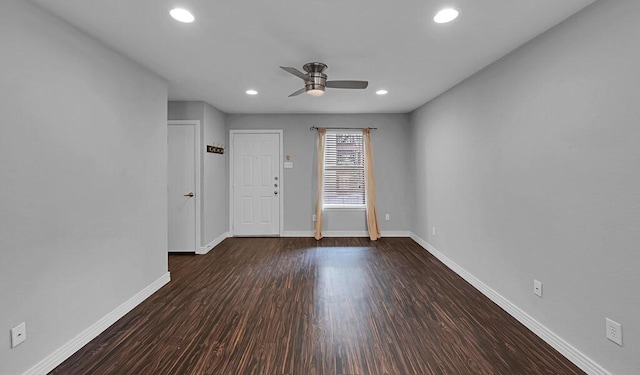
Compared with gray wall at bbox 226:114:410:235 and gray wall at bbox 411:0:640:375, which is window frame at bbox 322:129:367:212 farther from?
gray wall at bbox 411:0:640:375

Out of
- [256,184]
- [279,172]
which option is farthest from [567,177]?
[256,184]

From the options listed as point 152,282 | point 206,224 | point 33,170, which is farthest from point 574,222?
point 206,224

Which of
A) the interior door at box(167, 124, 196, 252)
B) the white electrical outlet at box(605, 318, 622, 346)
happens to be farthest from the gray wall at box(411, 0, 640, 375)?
the interior door at box(167, 124, 196, 252)

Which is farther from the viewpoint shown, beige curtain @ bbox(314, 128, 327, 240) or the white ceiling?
beige curtain @ bbox(314, 128, 327, 240)

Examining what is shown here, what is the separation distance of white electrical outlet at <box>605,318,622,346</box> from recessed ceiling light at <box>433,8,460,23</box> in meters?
2.22

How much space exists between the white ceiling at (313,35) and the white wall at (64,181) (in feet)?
0.99

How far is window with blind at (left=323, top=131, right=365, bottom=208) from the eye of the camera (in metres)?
5.56

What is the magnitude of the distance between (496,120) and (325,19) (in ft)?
6.41

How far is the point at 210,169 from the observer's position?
471 centimetres

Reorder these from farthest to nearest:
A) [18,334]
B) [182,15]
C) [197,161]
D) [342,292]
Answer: [197,161] → [342,292] → [182,15] → [18,334]

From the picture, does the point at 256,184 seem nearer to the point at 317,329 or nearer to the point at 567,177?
the point at 317,329

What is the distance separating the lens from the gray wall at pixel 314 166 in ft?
17.9

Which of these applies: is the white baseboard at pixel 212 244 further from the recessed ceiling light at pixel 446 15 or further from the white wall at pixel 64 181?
the recessed ceiling light at pixel 446 15

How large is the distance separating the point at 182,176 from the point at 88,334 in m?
2.64
